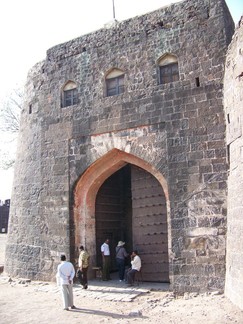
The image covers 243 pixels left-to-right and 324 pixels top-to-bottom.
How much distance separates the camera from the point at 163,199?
8773 millimetres

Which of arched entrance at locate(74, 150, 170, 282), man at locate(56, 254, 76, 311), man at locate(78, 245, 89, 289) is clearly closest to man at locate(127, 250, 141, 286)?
arched entrance at locate(74, 150, 170, 282)

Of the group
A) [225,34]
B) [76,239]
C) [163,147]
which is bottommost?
[76,239]

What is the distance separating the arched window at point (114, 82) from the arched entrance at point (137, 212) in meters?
1.48

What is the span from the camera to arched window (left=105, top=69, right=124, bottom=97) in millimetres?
9016

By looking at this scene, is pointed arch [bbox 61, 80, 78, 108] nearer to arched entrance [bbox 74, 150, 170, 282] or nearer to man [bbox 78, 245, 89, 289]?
arched entrance [bbox 74, 150, 170, 282]

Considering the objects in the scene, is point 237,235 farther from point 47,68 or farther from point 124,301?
point 47,68

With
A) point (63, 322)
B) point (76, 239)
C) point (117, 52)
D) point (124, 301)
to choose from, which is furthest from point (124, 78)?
point (63, 322)

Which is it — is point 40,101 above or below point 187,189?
above

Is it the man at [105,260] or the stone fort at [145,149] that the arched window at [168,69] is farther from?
the man at [105,260]

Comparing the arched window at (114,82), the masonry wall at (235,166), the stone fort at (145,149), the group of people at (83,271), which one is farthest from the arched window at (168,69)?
the group of people at (83,271)

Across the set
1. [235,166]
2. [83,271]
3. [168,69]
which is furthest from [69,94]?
[235,166]

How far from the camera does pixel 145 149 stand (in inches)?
328

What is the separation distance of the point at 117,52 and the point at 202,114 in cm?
278

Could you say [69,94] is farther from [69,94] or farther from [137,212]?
[137,212]
